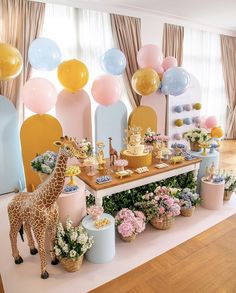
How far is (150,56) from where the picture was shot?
3963 millimetres

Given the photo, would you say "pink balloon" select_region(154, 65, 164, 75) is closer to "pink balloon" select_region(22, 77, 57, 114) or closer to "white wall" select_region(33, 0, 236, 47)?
"white wall" select_region(33, 0, 236, 47)

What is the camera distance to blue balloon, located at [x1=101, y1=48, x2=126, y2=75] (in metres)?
Answer: 3.63

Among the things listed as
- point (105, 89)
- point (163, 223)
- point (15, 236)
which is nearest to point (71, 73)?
point (105, 89)

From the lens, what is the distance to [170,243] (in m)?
2.41

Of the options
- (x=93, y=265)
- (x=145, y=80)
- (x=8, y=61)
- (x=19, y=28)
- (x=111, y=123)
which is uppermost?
(x=19, y=28)

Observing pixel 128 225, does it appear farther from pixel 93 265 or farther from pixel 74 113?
pixel 74 113

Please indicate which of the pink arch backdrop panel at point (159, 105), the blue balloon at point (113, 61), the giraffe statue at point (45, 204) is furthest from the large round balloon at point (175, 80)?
the giraffe statue at point (45, 204)

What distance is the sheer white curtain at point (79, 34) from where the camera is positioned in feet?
12.0

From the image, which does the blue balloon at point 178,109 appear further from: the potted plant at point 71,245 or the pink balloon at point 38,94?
the potted plant at point 71,245

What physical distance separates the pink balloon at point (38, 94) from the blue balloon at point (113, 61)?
1.00m

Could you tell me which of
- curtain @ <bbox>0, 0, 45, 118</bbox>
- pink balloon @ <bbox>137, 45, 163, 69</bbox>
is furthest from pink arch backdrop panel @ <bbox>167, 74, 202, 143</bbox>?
curtain @ <bbox>0, 0, 45, 118</bbox>

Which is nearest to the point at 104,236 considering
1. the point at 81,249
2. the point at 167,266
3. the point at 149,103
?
the point at 81,249

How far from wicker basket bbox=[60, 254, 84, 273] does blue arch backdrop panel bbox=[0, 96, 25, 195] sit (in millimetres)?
1905

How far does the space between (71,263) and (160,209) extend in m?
1.03
